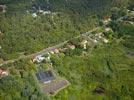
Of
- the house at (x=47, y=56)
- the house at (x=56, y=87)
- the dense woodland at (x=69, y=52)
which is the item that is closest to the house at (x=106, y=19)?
the dense woodland at (x=69, y=52)

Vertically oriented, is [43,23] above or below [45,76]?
above

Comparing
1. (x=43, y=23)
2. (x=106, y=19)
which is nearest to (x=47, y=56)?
(x=43, y=23)

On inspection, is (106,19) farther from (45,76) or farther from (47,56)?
(45,76)

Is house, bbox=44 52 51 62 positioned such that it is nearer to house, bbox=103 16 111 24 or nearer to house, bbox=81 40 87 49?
house, bbox=81 40 87 49

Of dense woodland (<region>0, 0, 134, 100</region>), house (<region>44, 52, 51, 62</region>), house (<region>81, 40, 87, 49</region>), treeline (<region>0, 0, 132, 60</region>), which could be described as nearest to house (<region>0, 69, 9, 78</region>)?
dense woodland (<region>0, 0, 134, 100</region>)

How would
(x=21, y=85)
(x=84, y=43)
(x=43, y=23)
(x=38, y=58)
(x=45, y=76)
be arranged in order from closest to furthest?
(x=21, y=85) → (x=45, y=76) → (x=38, y=58) → (x=84, y=43) → (x=43, y=23)

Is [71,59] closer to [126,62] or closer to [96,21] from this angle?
[126,62]

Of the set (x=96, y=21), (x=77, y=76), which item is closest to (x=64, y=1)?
(x=96, y=21)
